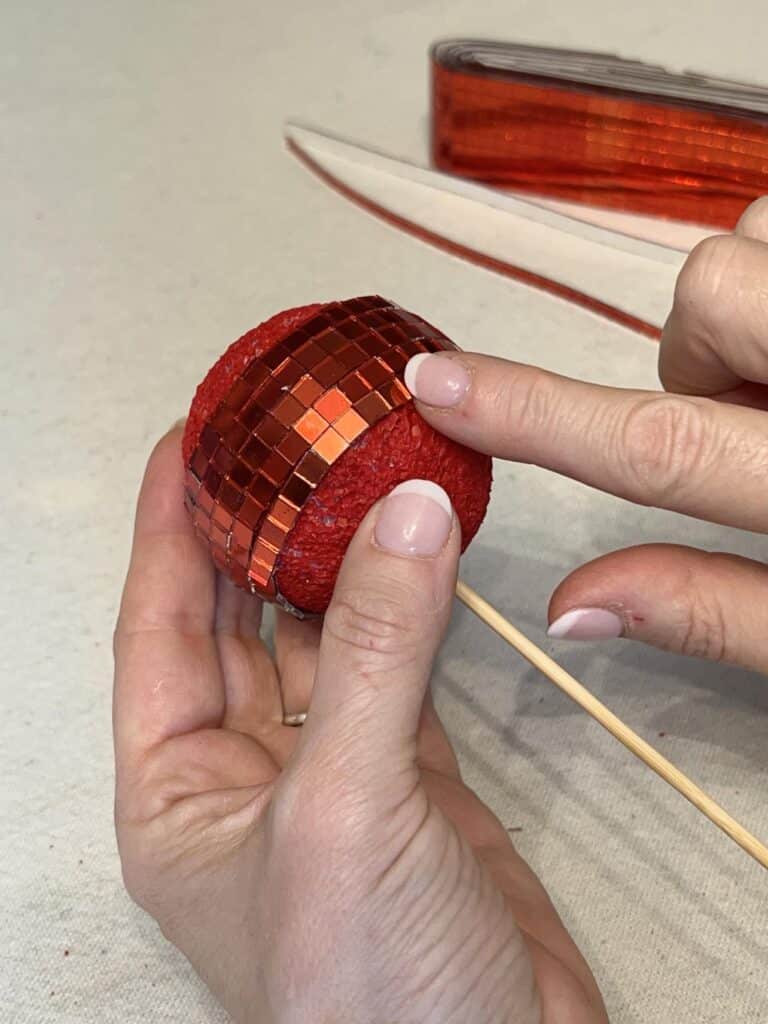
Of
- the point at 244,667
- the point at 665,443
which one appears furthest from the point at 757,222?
the point at 244,667

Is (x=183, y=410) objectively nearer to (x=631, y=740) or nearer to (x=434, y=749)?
(x=434, y=749)

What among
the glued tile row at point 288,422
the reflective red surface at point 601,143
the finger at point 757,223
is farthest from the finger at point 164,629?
the reflective red surface at point 601,143

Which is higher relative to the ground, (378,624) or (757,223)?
(757,223)

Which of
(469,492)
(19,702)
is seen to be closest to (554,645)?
(469,492)

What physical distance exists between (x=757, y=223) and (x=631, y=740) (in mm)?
403

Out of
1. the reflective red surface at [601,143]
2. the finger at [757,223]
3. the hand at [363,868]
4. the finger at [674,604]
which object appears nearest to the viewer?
the hand at [363,868]

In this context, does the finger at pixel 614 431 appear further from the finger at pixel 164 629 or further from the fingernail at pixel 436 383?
the finger at pixel 164 629

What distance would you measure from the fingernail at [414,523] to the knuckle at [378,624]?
24 millimetres

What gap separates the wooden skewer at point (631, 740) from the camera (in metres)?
0.64

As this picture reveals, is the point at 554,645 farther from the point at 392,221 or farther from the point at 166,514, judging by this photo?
the point at 392,221

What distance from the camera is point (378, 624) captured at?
1.89ft

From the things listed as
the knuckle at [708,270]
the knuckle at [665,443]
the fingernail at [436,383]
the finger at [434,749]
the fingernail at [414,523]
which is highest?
the knuckle at [708,270]

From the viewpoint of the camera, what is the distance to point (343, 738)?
578 millimetres

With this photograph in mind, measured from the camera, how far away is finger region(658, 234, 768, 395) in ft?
2.25
